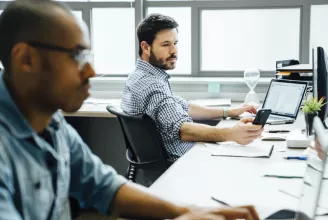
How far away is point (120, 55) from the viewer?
4.18m

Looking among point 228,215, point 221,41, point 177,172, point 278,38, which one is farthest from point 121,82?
point 228,215

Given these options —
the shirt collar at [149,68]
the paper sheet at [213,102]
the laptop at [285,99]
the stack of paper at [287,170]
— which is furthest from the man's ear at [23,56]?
the paper sheet at [213,102]

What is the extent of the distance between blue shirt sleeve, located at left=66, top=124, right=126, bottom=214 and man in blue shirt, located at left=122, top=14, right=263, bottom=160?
1041mm

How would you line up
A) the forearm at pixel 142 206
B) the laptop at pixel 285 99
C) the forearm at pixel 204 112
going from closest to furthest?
the forearm at pixel 142 206 → the laptop at pixel 285 99 → the forearm at pixel 204 112

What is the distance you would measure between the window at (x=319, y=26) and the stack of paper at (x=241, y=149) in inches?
67.8

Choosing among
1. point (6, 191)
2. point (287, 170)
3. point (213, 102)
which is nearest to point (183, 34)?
point (213, 102)

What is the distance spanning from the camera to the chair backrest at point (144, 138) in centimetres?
240

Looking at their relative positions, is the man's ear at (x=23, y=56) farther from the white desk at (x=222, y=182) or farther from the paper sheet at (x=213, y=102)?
the paper sheet at (x=213, y=102)

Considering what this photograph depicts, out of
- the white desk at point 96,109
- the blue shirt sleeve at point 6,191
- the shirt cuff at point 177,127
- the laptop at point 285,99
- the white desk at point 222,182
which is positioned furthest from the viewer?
the white desk at point 96,109

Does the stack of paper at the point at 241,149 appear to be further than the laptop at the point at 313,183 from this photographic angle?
Yes

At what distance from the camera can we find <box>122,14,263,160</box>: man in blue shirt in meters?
2.35

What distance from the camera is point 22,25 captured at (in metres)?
1.06

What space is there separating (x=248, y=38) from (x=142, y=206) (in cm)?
278

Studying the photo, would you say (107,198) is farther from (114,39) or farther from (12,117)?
(114,39)
